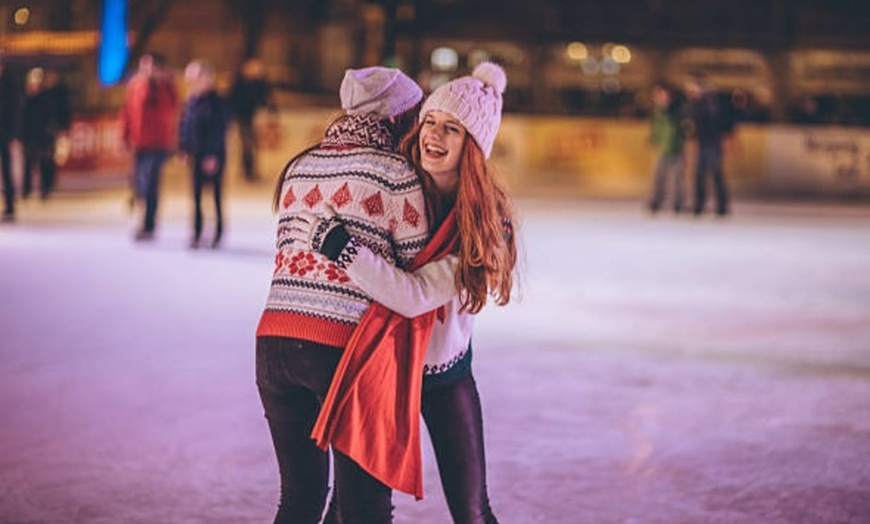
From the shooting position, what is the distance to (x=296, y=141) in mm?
23578

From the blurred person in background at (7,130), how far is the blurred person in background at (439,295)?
1270cm

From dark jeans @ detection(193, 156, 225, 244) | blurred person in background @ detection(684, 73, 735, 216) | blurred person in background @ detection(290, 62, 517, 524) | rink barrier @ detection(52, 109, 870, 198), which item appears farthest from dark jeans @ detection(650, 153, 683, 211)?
blurred person in background @ detection(290, 62, 517, 524)

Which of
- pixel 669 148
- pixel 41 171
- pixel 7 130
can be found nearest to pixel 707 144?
pixel 669 148

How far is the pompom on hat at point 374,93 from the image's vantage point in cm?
361

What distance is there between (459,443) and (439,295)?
1.38ft

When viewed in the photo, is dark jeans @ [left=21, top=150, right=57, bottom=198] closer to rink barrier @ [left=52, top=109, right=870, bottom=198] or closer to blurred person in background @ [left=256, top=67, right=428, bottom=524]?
rink barrier @ [left=52, top=109, right=870, bottom=198]

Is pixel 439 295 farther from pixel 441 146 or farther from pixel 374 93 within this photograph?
pixel 374 93

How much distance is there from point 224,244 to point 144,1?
73.6ft

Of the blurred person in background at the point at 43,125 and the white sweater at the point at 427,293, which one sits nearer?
the white sweater at the point at 427,293

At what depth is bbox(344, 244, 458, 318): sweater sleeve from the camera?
3.41 m

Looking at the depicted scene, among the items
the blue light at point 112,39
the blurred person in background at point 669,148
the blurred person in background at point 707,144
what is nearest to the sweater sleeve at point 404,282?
the blue light at point 112,39

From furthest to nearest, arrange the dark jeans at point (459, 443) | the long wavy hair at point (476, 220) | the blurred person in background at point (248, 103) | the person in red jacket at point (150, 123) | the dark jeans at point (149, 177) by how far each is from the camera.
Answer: the blurred person in background at point (248, 103) → the dark jeans at point (149, 177) → the person in red jacket at point (150, 123) → the dark jeans at point (459, 443) → the long wavy hair at point (476, 220)

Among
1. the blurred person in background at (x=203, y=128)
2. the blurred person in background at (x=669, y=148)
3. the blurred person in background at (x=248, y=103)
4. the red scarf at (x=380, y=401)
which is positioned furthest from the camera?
the blurred person in background at (x=248, y=103)

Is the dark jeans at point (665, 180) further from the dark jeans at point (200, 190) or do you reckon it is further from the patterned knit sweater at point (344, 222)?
the patterned knit sweater at point (344, 222)
